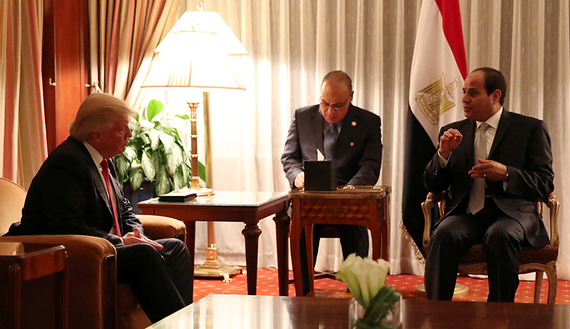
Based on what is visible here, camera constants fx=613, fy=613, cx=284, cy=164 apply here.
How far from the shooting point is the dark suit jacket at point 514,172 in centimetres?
302

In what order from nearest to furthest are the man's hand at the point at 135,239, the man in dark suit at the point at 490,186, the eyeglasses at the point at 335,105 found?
the man's hand at the point at 135,239, the man in dark suit at the point at 490,186, the eyeglasses at the point at 335,105

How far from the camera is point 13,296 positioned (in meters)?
1.93

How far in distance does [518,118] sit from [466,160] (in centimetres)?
34

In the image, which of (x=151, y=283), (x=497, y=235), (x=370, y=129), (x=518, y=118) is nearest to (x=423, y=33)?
(x=370, y=129)

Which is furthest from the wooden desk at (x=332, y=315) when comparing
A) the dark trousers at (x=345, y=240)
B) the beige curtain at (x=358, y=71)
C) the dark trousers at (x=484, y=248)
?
the beige curtain at (x=358, y=71)

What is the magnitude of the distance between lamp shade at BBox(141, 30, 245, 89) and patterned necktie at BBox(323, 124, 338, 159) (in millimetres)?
611

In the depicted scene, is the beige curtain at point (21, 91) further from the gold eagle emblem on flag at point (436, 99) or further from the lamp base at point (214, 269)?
the gold eagle emblem on flag at point (436, 99)

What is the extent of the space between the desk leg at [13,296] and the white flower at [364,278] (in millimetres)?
1162

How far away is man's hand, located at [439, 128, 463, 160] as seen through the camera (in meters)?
3.03

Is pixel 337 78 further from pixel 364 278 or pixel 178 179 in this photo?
pixel 364 278

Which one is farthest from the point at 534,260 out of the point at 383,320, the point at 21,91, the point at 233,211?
the point at 21,91

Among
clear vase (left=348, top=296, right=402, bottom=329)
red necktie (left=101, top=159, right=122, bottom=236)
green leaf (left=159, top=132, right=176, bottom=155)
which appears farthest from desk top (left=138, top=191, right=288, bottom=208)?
clear vase (left=348, top=296, right=402, bottom=329)

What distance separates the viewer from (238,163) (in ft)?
16.5

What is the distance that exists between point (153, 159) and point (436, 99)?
80.1 inches
